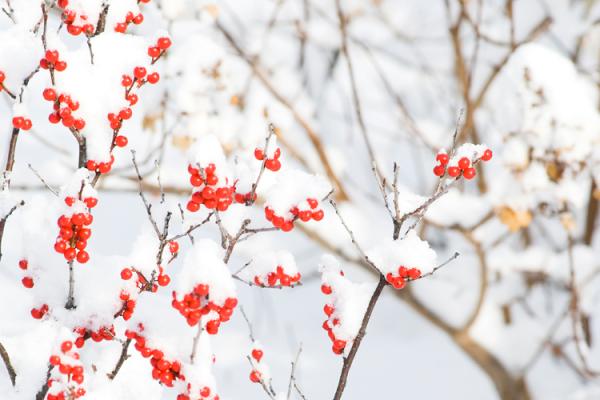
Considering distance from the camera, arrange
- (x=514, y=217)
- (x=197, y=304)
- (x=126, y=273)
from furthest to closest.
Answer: (x=514, y=217) < (x=126, y=273) < (x=197, y=304)

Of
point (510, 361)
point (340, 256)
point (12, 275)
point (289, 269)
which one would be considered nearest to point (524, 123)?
point (340, 256)

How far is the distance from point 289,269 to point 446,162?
35 cm

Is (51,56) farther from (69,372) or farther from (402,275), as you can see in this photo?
(402,275)

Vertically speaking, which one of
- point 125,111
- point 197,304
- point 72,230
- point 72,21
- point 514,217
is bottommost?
point 197,304

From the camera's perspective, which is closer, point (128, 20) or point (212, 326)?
point (212, 326)

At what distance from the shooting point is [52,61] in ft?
3.74

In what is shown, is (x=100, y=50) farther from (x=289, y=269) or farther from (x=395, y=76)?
(x=395, y=76)

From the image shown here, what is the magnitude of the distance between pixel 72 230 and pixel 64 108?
0.21 metres

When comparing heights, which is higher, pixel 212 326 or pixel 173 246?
pixel 173 246

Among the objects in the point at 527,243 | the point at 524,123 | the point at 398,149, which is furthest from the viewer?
the point at 398,149

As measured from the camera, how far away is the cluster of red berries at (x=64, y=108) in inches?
45.1

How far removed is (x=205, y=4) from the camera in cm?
313

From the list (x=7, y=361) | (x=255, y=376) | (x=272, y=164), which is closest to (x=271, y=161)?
(x=272, y=164)

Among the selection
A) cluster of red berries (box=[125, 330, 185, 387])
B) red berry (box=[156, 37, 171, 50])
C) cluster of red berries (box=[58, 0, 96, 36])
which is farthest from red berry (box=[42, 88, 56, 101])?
cluster of red berries (box=[125, 330, 185, 387])
